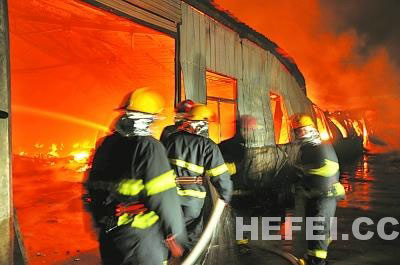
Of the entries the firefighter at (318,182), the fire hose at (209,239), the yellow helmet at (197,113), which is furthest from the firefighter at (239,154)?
the yellow helmet at (197,113)

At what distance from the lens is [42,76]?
11.3m

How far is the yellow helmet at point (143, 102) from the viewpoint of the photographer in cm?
275

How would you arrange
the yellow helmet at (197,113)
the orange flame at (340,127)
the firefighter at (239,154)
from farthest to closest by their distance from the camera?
1. the orange flame at (340,127)
2. the firefighter at (239,154)
3. the yellow helmet at (197,113)

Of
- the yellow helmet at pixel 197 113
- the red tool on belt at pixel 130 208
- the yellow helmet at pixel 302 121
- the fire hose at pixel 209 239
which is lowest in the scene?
the fire hose at pixel 209 239

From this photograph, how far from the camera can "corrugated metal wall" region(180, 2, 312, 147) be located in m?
7.58

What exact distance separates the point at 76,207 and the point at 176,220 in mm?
7238

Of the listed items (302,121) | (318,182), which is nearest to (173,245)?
(318,182)

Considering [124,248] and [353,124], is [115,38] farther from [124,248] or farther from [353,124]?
[353,124]

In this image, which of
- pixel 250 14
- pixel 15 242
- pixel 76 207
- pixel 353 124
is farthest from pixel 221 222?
pixel 353 124

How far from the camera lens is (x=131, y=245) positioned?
8.39ft

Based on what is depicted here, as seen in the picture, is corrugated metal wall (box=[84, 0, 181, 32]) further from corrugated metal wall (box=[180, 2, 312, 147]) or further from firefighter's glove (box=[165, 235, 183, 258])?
firefighter's glove (box=[165, 235, 183, 258])

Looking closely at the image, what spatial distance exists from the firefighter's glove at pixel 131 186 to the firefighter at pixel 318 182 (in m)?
3.15

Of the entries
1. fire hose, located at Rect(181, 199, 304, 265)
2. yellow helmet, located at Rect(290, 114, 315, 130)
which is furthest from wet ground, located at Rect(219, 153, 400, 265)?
yellow helmet, located at Rect(290, 114, 315, 130)

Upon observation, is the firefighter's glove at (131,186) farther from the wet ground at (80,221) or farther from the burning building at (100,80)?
the burning building at (100,80)
